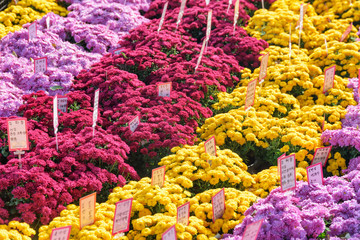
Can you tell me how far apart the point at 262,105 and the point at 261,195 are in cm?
233

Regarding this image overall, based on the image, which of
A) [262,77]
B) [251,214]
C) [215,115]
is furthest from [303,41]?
[251,214]

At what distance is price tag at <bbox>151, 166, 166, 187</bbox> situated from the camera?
19.7 feet

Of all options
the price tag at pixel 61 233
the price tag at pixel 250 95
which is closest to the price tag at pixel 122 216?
the price tag at pixel 61 233

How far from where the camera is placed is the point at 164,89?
8.09 metres

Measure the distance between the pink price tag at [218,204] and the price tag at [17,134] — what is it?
2.39 metres

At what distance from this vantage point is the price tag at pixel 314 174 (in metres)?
5.84

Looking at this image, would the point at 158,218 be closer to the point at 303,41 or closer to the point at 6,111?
the point at 6,111

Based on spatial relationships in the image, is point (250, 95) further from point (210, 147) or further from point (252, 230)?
point (252, 230)

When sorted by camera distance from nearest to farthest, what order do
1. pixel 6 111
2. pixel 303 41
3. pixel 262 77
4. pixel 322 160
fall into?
pixel 322 160 < pixel 6 111 < pixel 262 77 < pixel 303 41

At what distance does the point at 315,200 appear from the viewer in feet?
18.2

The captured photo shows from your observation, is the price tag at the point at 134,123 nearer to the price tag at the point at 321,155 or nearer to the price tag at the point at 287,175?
the price tag at the point at 287,175

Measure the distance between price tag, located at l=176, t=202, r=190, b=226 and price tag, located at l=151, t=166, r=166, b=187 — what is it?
70 cm

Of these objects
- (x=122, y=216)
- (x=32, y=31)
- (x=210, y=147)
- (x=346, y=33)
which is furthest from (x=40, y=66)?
(x=346, y=33)

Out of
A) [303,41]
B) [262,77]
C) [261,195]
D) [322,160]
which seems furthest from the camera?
[303,41]
